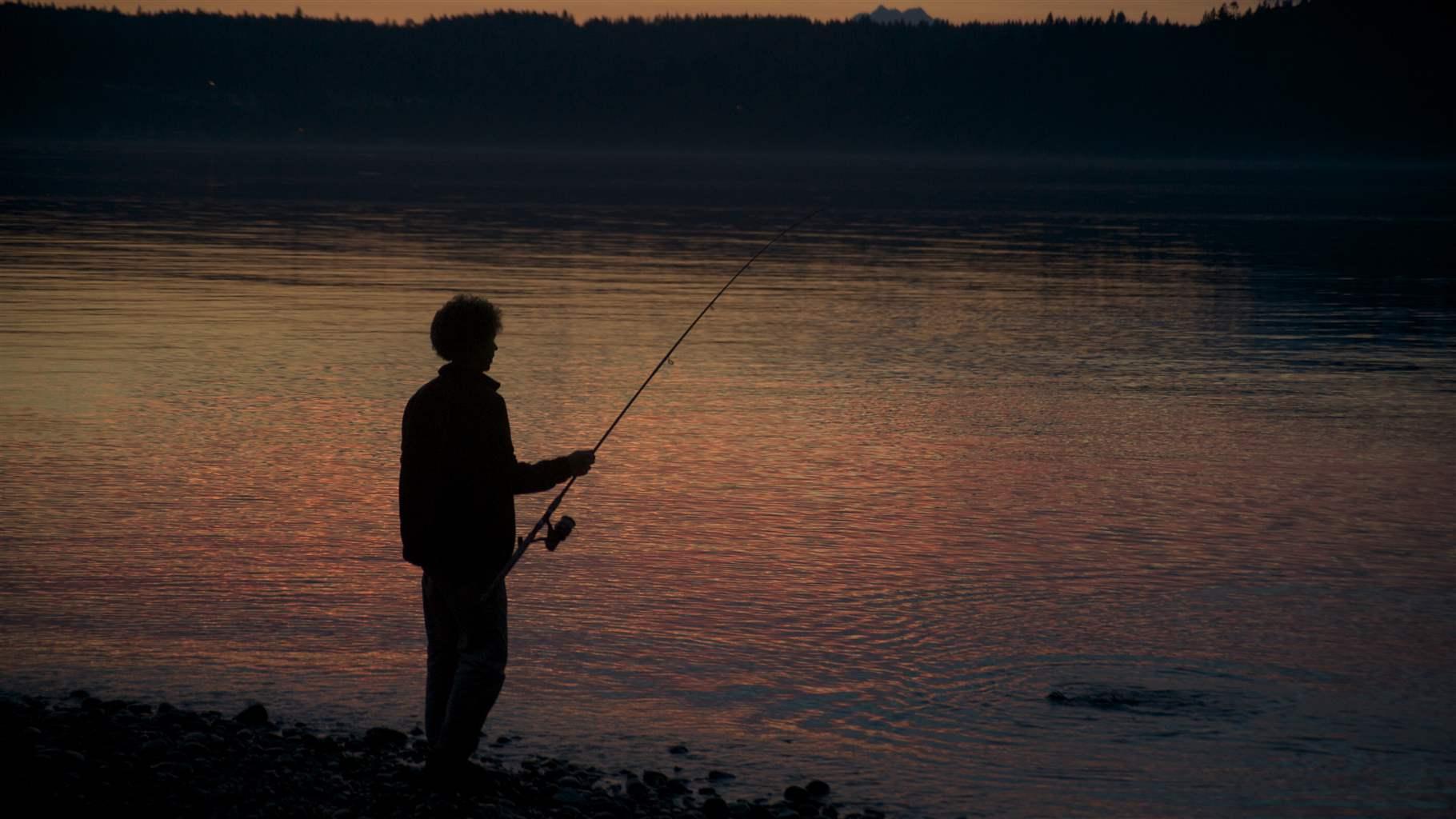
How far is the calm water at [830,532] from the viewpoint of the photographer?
593cm

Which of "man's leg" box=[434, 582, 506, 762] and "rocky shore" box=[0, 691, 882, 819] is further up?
Result: "man's leg" box=[434, 582, 506, 762]

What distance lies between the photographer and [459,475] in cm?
504

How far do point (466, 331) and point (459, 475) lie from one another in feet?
1.33

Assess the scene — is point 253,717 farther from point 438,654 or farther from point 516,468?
point 516,468

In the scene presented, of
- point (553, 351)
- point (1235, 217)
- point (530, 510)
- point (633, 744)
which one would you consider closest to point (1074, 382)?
point (553, 351)

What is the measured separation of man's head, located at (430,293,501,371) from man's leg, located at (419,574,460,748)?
0.65 meters

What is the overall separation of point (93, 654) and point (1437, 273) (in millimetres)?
24204

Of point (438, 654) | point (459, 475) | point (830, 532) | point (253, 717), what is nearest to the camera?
point (459, 475)

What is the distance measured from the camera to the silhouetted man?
16.5 feet

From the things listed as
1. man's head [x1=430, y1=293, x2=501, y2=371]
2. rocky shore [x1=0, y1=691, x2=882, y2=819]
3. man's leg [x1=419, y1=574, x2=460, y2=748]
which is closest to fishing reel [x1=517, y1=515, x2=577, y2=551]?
man's leg [x1=419, y1=574, x2=460, y2=748]

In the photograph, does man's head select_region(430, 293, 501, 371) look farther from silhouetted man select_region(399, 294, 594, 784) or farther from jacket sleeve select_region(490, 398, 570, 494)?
jacket sleeve select_region(490, 398, 570, 494)

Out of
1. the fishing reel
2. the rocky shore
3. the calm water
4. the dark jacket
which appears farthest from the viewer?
the calm water

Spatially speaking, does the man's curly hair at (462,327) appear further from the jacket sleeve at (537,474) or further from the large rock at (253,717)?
the large rock at (253,717)

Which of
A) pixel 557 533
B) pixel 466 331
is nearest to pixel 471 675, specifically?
pixel 557 533
